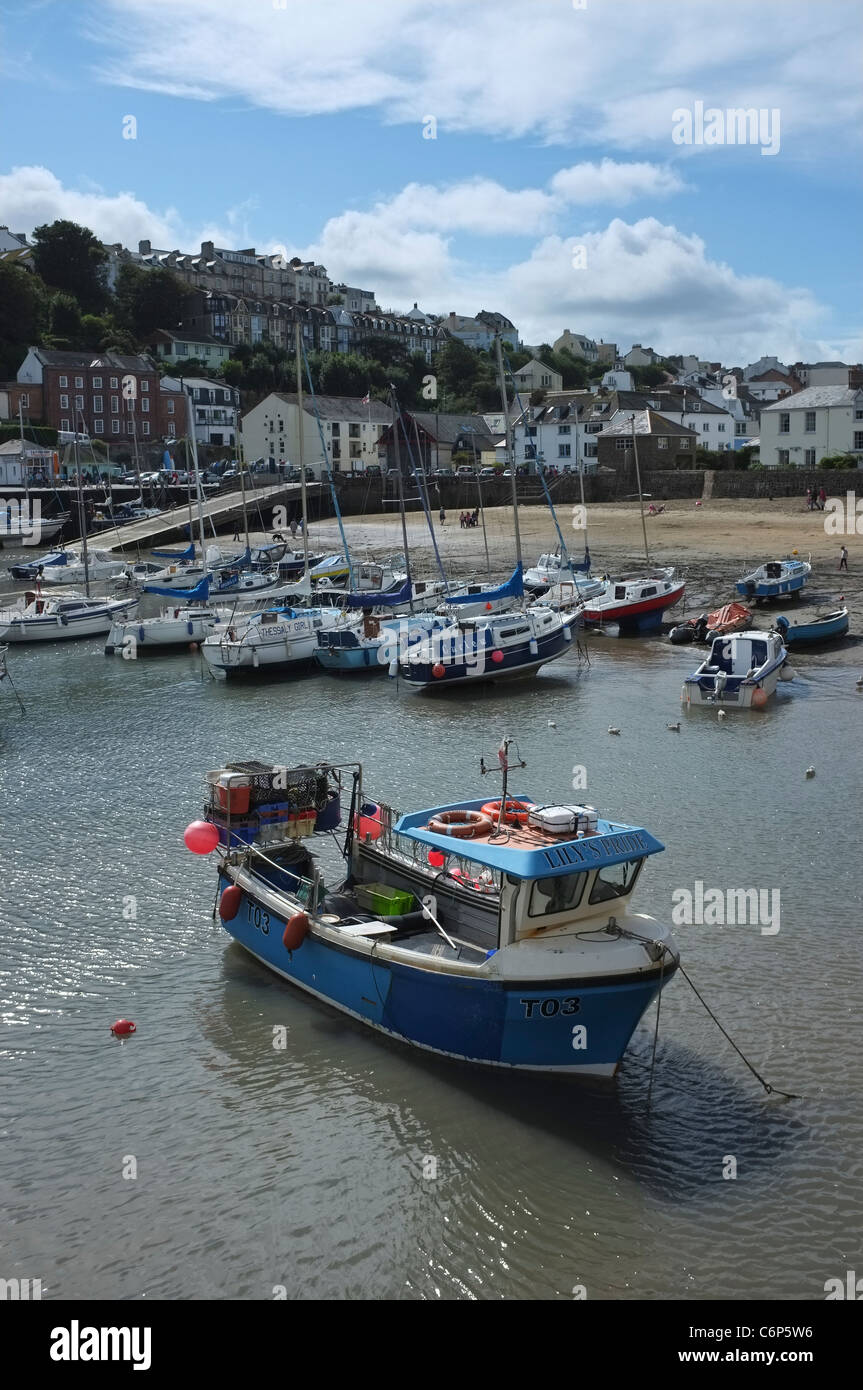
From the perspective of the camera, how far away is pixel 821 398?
75.6 metres

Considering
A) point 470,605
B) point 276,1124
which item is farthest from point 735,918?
point 470,605

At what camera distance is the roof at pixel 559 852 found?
12.9 meters

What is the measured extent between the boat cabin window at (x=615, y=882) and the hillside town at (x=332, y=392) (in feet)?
190

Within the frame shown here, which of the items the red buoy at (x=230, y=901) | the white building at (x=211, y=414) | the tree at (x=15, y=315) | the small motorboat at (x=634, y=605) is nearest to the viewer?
the red buoy at (x=230, y=901)

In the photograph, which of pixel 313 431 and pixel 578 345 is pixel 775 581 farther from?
pixel 578 345

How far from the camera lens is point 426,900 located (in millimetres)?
15727

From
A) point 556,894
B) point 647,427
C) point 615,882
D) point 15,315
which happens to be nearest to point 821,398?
point 647,427

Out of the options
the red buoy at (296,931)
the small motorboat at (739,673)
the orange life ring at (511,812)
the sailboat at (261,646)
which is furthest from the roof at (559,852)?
the sailboat at (261,646)

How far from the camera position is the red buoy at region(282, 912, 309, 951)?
49.9 feet

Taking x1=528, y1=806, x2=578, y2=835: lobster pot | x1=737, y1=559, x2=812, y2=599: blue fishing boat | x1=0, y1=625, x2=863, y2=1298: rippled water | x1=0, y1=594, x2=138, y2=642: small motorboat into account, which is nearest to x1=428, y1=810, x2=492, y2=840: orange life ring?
x1=528, y1=806, x2=578, y2=835: lobster pot

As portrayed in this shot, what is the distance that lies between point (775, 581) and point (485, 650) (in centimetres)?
1379

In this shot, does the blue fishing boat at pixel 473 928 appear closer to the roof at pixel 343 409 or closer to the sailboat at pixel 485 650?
the sailboat at pixel 485 650
